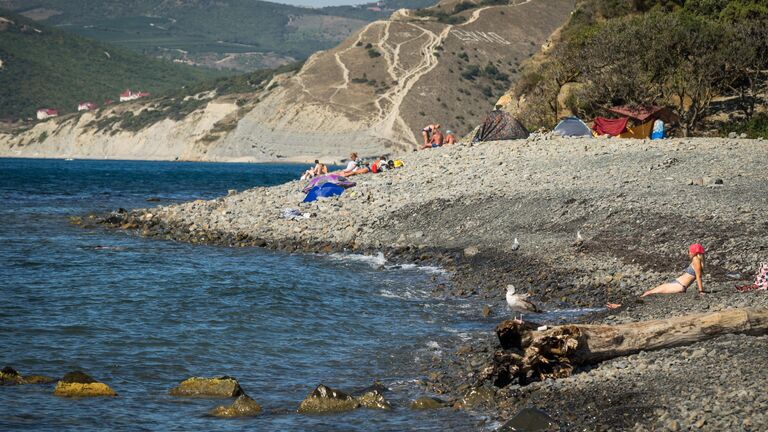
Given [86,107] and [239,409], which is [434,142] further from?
[86,107]

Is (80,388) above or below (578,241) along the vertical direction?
below

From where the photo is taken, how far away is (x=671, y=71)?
40188 mm

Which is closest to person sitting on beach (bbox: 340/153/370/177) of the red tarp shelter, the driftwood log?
the red tarp shelter

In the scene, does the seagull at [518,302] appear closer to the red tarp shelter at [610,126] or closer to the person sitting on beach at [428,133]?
the red tarp shelter at [610,126]

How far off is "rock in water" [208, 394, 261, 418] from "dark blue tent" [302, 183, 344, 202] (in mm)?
20948

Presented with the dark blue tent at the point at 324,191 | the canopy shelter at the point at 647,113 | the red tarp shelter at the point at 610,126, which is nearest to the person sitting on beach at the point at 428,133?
the red tarp shelter at the point at 610,126

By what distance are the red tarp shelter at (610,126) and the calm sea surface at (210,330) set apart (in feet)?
60.7

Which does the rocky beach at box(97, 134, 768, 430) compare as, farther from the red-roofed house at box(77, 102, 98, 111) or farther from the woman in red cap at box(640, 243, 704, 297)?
the red-roofed house at box(77, 102, 98, 111)

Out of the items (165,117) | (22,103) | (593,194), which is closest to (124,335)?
(593,194)

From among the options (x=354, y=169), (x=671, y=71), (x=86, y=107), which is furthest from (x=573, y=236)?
(x=86, y=107)

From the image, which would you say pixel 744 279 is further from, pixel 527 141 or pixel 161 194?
pixel 161 194

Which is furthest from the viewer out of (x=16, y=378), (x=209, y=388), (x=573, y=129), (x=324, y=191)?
(x=573, y=129)

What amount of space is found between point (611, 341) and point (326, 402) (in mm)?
3625

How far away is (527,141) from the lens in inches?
1420
